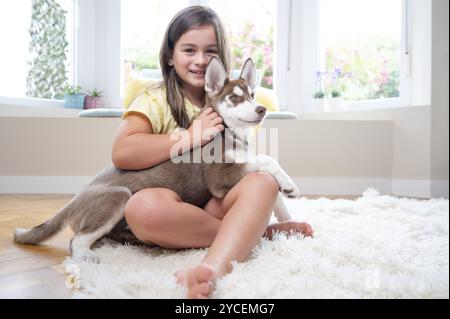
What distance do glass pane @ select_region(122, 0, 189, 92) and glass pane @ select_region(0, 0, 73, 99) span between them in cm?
49

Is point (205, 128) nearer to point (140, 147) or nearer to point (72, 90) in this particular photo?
point (140, 147)

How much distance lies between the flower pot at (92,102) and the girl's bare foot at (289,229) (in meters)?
2.59

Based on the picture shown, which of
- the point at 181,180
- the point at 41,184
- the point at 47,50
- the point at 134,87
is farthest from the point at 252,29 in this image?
the point at 181,180

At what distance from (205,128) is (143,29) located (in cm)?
270

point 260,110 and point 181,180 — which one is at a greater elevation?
point 260,110

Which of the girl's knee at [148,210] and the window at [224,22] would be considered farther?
the window at [224,22]

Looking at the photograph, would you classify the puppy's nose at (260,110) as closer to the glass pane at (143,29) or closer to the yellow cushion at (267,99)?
the yellow cushion at (267,99)

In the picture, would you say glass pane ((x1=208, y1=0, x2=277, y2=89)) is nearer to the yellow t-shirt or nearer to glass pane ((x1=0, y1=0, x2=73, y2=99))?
glass pane ((x1=0, y1=0, x2=73, y2=99))

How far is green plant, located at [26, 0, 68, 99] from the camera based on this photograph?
320 cm

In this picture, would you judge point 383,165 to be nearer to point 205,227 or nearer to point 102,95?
point 205,227

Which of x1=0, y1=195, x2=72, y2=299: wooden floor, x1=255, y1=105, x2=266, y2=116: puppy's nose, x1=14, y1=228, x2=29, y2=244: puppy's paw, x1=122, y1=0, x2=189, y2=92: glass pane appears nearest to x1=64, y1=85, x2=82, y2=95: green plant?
x1=122, y1=0, x2=189, y2=92: glass pane

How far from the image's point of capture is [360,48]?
10.9 feet

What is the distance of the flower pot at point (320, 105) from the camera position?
11.2 feet

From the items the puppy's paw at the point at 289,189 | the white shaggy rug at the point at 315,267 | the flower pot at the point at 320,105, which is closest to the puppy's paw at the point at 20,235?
the white shaggy rug at the point at 315,267
